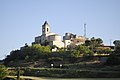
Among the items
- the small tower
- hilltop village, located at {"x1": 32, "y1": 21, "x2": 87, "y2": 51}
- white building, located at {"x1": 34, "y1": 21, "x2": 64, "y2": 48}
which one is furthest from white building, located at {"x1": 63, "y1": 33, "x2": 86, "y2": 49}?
the small tower

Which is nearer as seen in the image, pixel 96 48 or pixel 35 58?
pixel 35 58

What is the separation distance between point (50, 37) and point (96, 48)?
625 inches

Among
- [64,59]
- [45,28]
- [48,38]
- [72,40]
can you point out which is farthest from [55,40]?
[64,59]

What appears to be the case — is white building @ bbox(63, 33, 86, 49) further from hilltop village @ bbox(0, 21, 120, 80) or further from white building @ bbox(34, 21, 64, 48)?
white building @ bbox(34, 21, 64, 48)

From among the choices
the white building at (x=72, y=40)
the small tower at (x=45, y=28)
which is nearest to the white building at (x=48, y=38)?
the small tower at (x=45, y=28)

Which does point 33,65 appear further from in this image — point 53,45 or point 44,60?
point 53,45

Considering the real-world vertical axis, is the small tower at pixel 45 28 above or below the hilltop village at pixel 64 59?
above

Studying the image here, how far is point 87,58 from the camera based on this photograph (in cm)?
7806

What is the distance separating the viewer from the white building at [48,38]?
328ft

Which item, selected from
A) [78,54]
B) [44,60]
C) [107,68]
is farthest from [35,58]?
[107,68]

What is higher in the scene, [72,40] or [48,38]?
[48,38]

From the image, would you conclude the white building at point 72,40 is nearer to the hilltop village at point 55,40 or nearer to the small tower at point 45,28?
the hilltop village at point 55,40

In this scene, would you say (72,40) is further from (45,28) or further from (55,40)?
(45,28)

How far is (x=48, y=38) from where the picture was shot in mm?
103188
